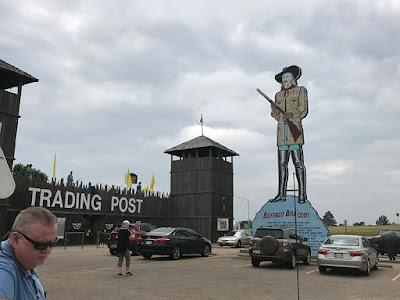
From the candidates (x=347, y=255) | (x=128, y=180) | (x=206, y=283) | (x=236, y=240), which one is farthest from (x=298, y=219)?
(x=128, y=180)

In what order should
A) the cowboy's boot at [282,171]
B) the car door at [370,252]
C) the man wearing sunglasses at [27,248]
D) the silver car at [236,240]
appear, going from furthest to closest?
1. the silver car at [236,240]
2. the cowboy's boot at [282,171]
3. the car door at [370,252]
4. the man wearing sunglasses at [27,248]

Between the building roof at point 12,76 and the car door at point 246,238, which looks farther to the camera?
the car door at point 246,238

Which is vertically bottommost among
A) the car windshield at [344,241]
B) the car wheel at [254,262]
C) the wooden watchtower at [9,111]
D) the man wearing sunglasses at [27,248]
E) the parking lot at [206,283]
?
the parking lot at [206,283]

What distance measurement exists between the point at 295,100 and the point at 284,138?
235 centimetres

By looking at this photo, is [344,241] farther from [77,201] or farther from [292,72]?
[77,201]

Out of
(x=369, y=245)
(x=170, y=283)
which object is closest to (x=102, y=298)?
(x=170, y=283)

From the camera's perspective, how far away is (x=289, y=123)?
72.6 ft

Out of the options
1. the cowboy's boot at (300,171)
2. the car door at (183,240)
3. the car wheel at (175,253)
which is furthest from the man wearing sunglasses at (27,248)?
the cowboy's boot at (300,171)

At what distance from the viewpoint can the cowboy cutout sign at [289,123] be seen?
71.1 feet

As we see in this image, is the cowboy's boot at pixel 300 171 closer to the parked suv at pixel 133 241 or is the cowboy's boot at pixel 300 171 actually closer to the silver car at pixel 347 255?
the silver car at pixel 347 255

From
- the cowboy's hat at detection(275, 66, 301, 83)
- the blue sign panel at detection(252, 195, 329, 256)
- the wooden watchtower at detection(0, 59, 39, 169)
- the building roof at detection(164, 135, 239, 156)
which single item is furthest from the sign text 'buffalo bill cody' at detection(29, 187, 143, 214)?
the cowboy's hat at detection(275, 66, 301, 83)

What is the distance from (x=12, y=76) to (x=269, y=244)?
66.6 ft

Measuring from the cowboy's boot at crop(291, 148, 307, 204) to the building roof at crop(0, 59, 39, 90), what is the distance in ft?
57.8

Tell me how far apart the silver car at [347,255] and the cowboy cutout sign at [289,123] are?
7.35 meters
